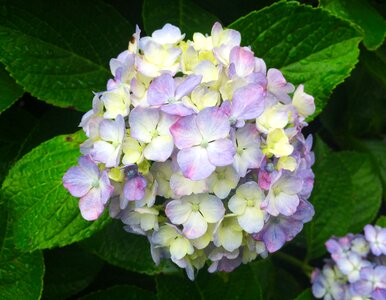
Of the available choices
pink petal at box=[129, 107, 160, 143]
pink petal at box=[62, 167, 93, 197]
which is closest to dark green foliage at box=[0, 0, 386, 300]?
pink petal at box=[62, 167, 93, 197]

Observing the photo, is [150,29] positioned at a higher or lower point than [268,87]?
lower

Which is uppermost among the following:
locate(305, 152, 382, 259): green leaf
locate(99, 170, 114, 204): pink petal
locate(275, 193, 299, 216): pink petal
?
locate(275, 193, 299, 216): pink petal

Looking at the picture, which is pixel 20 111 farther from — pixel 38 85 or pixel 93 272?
pixel 93 272

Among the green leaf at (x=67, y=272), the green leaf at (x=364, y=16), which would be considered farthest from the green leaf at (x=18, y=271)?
the green leaf at (x=364, y=16)

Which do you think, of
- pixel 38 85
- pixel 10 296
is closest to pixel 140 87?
pixel 38 85

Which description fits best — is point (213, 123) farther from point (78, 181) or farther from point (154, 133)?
point (78, 181)

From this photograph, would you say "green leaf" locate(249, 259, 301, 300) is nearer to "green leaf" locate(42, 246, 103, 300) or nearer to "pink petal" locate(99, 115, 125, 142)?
"green leaf" locate(42, 246, 103, 300)
